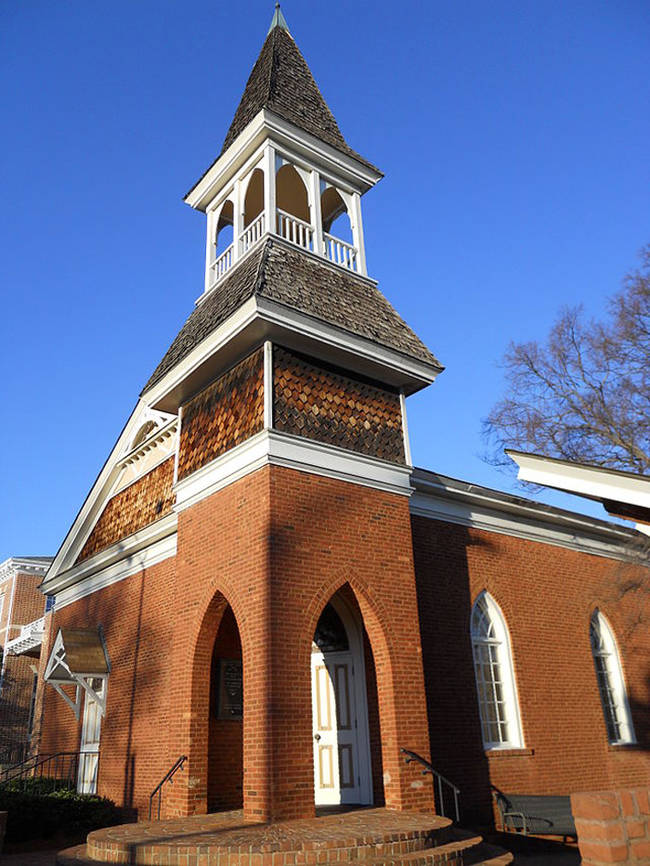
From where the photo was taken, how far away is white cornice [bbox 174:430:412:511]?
Result: 9.86 m

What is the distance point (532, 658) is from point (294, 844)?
27.0 feet

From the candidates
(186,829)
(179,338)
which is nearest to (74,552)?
(179,338)

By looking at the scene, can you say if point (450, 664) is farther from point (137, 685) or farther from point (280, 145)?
point (280, 145)

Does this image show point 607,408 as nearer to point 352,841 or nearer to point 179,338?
point 179,338

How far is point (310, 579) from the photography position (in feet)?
31.3

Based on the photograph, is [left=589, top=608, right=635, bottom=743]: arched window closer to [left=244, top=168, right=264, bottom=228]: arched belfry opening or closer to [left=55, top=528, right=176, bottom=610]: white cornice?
[left=55, top=528, right=176, bottom=610]: white cornice

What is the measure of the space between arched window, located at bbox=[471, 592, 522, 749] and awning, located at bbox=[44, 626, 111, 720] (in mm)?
7672

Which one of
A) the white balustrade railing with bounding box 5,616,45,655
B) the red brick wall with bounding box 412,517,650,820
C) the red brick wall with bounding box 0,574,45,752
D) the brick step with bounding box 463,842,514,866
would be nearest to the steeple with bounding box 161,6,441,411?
the red brick wall with bounding box 412,517,650,820

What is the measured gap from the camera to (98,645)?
15.5m

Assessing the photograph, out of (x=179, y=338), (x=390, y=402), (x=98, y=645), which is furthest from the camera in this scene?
(x=98, y=645)

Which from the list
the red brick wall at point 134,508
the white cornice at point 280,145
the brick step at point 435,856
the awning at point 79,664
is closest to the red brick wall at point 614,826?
the brick step at point 435,856

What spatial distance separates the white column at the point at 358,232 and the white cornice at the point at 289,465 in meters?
4.28

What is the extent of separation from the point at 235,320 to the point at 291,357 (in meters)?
1.00

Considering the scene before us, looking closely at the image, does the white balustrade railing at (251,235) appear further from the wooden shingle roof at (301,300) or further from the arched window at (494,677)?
the arched window at (494,677)
